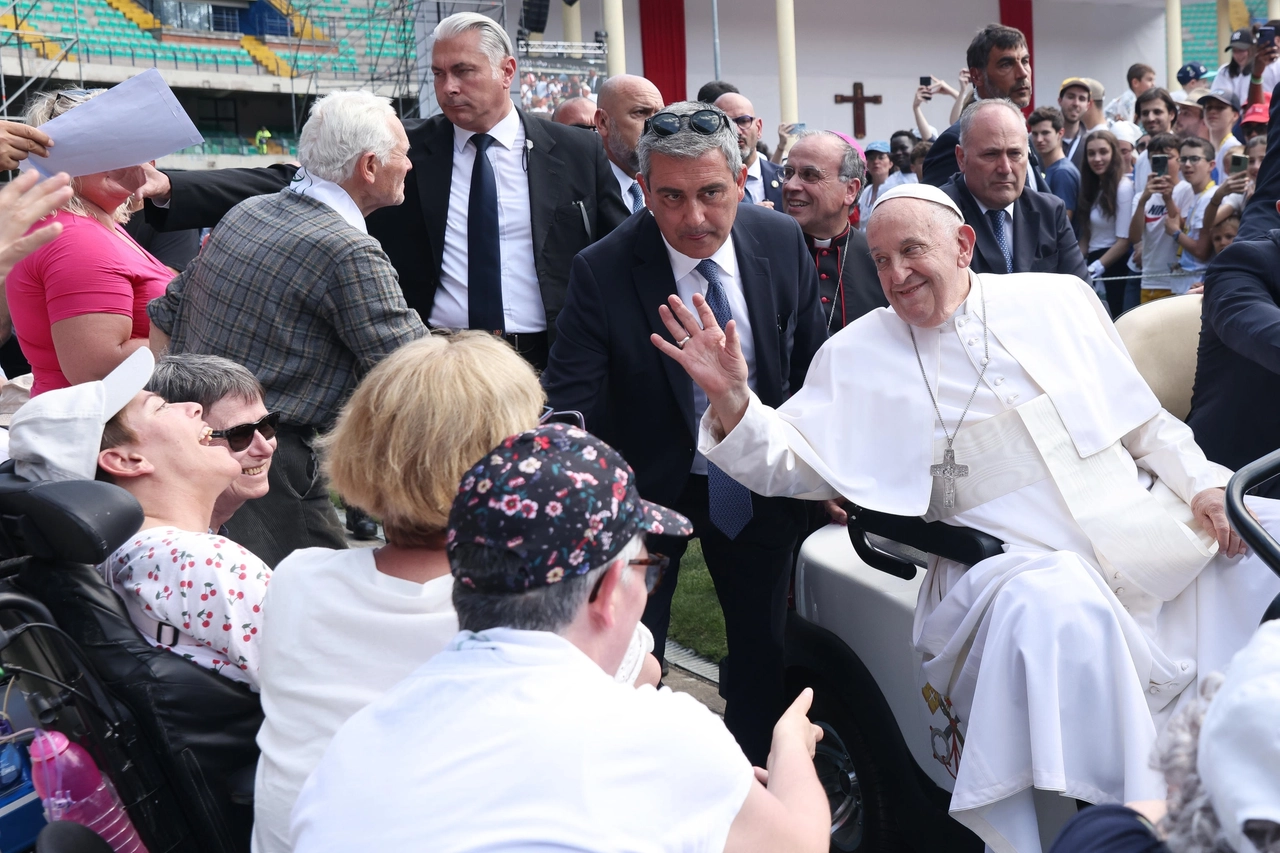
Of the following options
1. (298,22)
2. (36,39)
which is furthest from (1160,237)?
(298,22)

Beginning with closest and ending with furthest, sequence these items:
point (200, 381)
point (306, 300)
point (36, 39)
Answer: point (200, 381)
point (306, 300)
point (36, 39)

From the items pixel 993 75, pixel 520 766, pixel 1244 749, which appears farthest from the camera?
pixel 993 75

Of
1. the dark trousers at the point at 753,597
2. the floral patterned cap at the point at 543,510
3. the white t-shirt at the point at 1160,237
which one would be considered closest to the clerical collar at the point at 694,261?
the dark trousers at the point at 753,597

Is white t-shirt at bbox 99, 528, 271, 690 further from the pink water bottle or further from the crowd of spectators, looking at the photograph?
the pink water bottle

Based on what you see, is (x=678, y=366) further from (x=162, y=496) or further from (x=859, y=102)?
(x=859, y=102)

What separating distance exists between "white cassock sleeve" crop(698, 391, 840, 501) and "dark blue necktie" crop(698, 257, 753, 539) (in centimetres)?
20

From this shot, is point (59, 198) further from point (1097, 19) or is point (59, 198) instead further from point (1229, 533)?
point (1097, 19)

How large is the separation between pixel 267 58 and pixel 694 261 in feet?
85.3

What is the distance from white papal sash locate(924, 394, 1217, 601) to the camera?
2785 mm

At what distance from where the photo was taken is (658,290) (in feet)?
10.6

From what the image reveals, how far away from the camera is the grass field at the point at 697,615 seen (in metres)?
4.82

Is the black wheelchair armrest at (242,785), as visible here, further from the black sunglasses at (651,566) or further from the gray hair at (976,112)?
the gray hair at (976,112)

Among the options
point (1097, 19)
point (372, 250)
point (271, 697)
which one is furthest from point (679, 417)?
point (1097, 19)

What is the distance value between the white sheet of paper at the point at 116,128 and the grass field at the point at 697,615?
282cm
